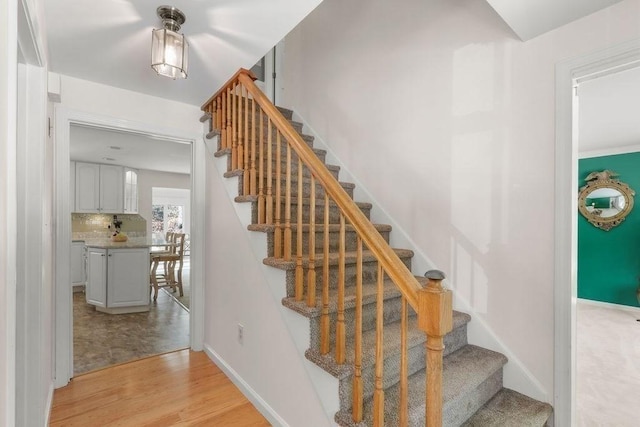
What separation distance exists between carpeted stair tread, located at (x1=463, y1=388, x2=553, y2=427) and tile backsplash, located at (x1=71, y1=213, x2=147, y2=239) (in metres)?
6.89

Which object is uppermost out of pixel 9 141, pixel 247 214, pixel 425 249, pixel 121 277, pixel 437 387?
pixel 9 141

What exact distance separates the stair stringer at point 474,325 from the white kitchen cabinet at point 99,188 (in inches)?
218

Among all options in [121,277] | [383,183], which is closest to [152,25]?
[383,183]

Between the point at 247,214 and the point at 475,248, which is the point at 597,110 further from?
the point at 247,214

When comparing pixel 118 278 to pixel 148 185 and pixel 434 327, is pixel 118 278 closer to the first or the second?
pixel 148 185

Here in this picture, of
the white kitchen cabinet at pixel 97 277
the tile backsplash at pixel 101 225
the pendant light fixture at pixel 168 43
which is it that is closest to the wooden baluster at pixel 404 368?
the pendant light fixture at pixel 168 43

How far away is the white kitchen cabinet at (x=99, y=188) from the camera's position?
5824 mm

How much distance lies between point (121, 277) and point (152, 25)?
351cm

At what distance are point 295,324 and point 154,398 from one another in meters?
1.33

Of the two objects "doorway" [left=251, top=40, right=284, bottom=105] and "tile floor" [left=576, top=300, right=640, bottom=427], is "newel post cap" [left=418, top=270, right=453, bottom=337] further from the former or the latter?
"doorway" [left=251, top=40, right=284, bottom=105]

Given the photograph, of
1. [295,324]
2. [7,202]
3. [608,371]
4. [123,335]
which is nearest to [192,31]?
[7,202]

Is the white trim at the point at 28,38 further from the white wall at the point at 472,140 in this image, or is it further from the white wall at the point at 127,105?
the white wall at the point at 472,140

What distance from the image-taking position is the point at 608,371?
2.62 meters

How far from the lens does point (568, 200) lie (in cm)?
158
